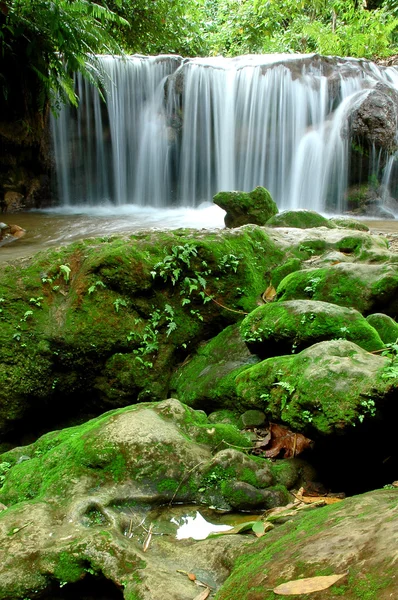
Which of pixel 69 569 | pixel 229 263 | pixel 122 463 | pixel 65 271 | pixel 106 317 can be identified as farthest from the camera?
pixel 229 263

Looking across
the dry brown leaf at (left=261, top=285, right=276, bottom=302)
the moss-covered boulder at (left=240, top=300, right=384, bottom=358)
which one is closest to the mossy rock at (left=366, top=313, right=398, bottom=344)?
the moss-covered boulder at (left=240, top=300, right=384, bottom=358)

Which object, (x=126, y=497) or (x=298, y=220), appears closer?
(x=126, y=497)

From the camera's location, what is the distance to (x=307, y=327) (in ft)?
11.0

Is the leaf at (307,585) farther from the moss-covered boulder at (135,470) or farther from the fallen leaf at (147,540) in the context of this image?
the moss-covered boulder at (135,470)

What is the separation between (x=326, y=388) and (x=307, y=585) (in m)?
1.37

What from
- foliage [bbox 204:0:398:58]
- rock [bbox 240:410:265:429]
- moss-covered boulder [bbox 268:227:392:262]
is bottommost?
rock [bbox 240:410:265:429]

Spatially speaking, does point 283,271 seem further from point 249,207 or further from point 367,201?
point 367,201

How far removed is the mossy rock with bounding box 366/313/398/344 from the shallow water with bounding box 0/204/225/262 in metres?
4.92

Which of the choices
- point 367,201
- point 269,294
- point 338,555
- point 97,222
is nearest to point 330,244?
point 269,294

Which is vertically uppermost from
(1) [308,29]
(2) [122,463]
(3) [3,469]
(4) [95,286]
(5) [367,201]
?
(1) [308,29]

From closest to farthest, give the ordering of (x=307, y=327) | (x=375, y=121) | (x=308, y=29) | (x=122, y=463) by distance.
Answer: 1. (x=122, y=463)
2. (x=307, y=327)
3. (x=375, y=121)
4. (x=308, y=29)

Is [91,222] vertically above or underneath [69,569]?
above

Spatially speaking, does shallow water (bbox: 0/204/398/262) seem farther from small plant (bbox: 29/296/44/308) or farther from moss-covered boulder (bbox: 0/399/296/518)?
moss-covered boulder (bbox: 0/399/296/518)

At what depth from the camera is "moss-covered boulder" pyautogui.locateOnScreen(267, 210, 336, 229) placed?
6.80 meters
